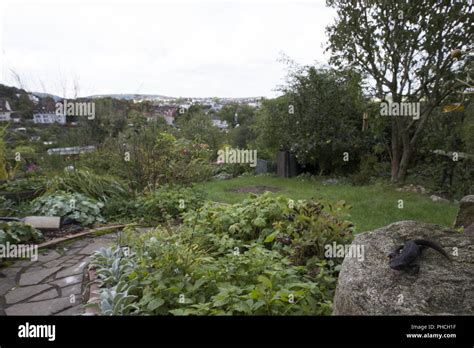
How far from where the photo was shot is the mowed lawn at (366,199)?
2850 millimetres

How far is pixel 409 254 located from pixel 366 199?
6.17ft

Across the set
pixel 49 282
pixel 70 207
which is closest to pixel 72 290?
pixel 49 282

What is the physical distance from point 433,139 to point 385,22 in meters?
1.58

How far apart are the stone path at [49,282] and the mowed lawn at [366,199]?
1544 millimetres

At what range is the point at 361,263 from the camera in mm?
1493

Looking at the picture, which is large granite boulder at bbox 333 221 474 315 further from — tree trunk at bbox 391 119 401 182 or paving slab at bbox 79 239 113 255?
tree trunk at bbox 391 119 401 182

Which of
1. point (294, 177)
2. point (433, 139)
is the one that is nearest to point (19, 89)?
point (294, 177)

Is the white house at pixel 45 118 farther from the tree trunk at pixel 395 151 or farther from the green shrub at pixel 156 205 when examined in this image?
the tree trunk at pixel 395 151

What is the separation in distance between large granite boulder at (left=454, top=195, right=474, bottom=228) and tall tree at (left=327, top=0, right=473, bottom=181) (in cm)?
124

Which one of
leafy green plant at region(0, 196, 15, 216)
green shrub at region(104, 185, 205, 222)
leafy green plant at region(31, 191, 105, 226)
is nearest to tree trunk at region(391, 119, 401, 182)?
green shrub at region(104, 185, 205, 222)

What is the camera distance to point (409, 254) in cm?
142

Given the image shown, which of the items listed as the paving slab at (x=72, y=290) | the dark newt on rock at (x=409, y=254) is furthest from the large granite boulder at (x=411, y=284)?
the paving slab at (x=72, y=290)

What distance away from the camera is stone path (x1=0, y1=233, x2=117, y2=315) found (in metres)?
1.93
